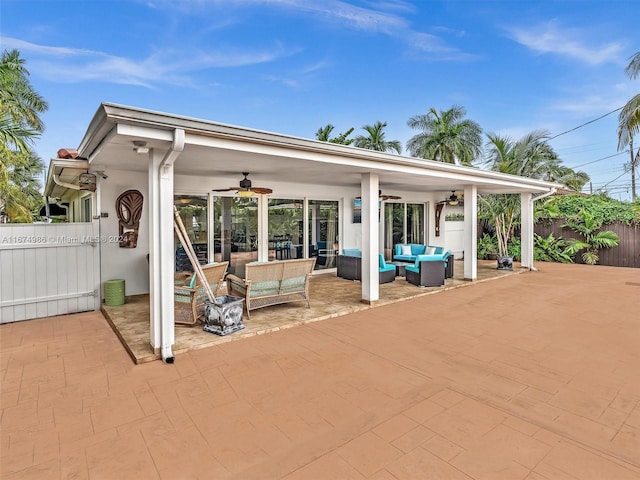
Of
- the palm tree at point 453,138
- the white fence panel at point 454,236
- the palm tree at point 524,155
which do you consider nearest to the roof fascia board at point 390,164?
the white fence panel at point 454,236

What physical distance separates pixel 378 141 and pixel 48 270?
20.8m

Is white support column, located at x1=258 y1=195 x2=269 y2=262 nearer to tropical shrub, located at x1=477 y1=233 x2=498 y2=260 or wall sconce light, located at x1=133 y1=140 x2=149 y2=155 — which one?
wall sconce light, located at x1=133 y1=140 x2=149 y2=155

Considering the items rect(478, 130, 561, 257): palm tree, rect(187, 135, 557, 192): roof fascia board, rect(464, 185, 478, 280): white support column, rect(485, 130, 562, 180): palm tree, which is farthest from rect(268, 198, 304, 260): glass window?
rect(485, 130, 562, 180): palm tree

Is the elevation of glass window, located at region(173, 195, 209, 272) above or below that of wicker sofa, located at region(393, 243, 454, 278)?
above

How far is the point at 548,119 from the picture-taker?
2131 centimetres

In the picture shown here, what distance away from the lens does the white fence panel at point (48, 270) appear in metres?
5.64

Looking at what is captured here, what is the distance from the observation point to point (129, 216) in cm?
716

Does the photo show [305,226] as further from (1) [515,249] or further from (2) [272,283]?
(1) [515,249]

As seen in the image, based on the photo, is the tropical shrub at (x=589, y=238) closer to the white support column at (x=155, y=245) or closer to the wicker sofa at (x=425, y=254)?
the wicker sofa at (x=425, y=254)

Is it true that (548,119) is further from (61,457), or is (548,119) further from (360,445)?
(61,457)

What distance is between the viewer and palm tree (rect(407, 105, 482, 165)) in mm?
19422

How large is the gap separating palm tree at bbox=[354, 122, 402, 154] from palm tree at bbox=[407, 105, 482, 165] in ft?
11.6

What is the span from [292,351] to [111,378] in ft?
6.61

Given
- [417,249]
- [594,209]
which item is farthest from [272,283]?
[594,209]
